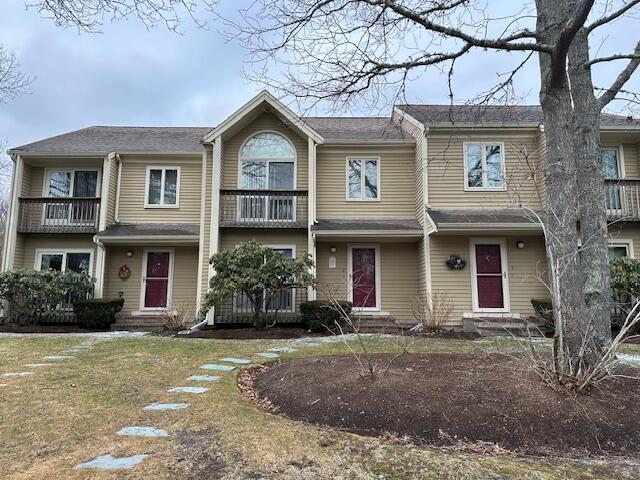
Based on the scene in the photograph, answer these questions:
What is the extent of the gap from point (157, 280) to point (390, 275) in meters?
7.22

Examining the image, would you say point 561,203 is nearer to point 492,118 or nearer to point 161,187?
point 492,118

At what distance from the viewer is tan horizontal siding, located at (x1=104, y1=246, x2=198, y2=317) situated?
1279 centimetres

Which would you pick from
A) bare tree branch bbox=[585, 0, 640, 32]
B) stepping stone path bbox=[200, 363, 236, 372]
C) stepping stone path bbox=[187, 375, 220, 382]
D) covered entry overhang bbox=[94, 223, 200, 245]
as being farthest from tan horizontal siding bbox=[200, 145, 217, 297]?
bare tree branch bbox=[585, 0, 640, 32]

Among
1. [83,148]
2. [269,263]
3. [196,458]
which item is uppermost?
[83,148]

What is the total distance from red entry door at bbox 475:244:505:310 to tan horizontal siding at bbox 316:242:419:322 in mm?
1790

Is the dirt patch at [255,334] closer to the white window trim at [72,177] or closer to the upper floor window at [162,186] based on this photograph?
the upper floor window at [162,186]

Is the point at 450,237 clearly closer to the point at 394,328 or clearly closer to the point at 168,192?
the point at 394,328

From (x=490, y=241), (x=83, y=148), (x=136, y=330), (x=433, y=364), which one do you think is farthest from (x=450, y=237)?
(x=83, y=148)

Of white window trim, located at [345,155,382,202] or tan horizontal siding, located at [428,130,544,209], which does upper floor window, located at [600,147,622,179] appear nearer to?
tan horizontal siding, located at [428,130,544,209]

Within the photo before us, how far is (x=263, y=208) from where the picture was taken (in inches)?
473

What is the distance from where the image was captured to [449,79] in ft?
21.3

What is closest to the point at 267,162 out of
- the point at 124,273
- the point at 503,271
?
the point at 124,273

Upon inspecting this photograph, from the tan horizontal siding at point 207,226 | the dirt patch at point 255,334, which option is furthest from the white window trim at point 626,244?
the tan horizontal siding at point 207,226

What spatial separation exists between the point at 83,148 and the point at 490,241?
12802mm
